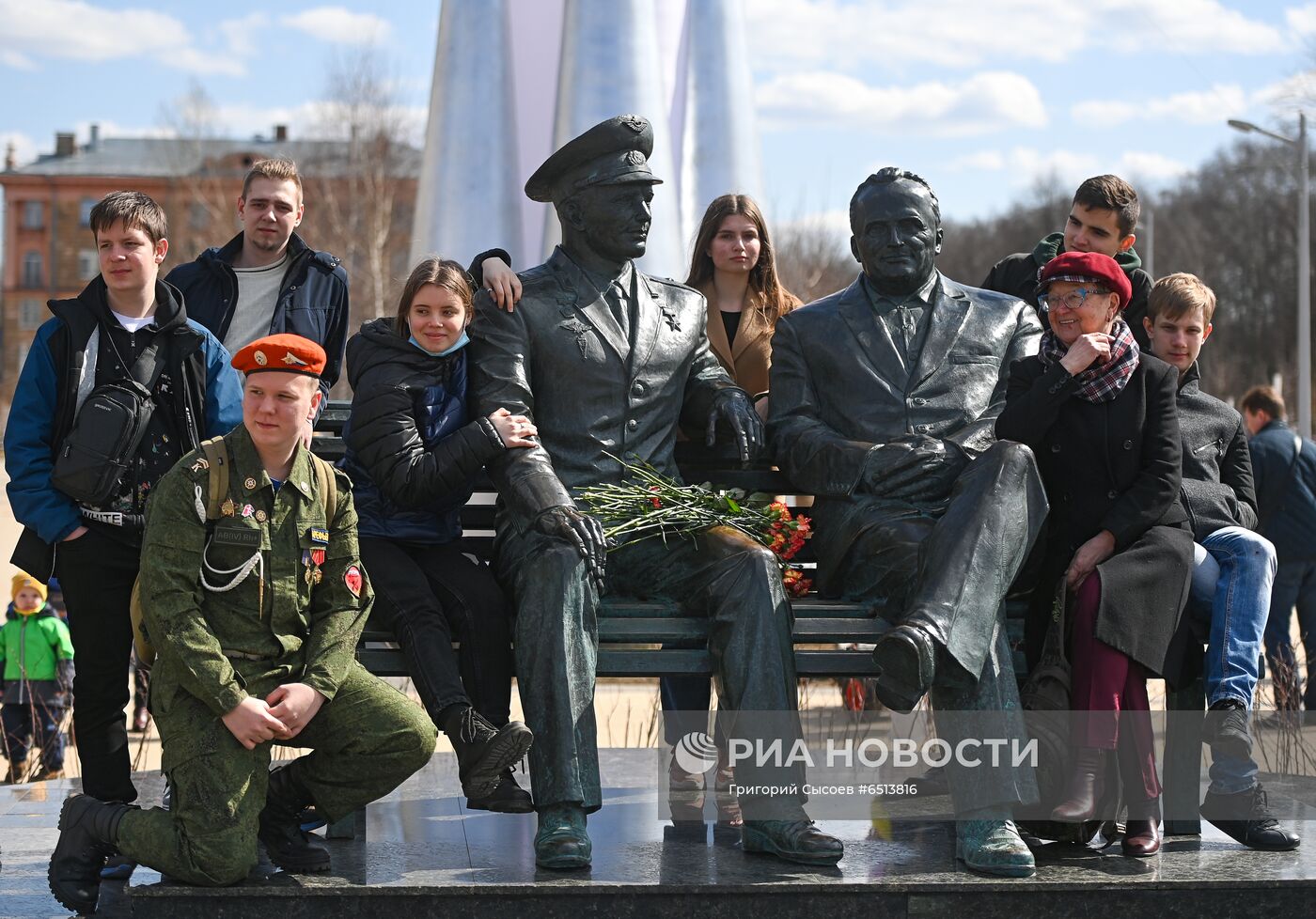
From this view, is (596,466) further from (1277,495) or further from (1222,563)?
(1277,495)

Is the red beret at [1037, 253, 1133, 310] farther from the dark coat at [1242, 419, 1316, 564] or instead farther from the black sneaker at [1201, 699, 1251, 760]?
the dark coat at [1242, 419, 1316, 564]

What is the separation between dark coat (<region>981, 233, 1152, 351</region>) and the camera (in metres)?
5.97

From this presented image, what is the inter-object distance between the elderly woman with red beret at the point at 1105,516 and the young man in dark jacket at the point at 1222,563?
196mm

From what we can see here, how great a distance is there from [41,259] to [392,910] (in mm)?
69114

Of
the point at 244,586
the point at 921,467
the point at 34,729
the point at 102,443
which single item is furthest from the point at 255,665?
the point at 34,729

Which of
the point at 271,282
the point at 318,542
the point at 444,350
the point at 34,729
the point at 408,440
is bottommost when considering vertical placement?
the point at 34,729

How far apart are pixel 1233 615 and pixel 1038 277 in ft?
4.95

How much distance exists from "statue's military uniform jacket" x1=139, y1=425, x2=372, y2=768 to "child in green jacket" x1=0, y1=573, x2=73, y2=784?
16.7 ft

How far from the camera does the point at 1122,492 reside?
4.95m

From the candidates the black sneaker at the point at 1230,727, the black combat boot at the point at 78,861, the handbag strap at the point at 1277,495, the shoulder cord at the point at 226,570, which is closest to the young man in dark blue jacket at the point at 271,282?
the shoulder cord at the point at 226,570

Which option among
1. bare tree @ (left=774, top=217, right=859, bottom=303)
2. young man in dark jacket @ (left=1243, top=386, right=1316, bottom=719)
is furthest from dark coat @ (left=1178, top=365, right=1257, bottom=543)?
bare tree @ (left=774, top=217, right=859, bottom=303)

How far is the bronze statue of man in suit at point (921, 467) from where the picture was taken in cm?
454

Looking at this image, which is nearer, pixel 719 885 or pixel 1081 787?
pixel 719 885

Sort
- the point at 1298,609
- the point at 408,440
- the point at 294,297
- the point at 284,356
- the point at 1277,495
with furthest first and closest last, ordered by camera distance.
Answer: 1. the point at 1298,609
2. the point at 1277,495
3. the point at 294,297
4. the point at 408,440
5. the point at 284,356
